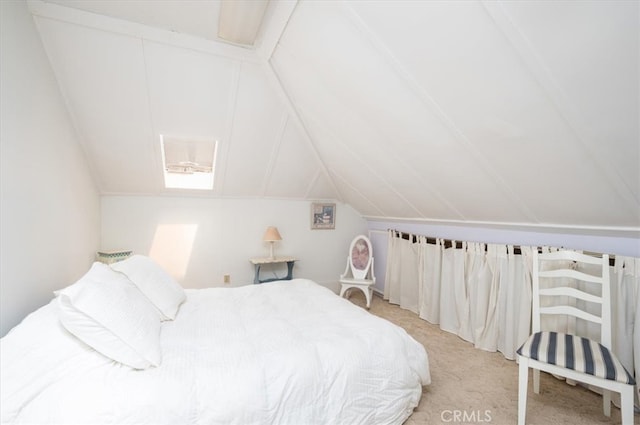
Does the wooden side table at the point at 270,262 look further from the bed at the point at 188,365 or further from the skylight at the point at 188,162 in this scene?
the bed at the point at 188,365

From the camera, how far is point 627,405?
1423mm

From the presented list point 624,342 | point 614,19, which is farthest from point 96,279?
point 624,342

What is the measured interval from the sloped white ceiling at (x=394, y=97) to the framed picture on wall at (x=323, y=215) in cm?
98

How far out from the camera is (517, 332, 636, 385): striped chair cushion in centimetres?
150

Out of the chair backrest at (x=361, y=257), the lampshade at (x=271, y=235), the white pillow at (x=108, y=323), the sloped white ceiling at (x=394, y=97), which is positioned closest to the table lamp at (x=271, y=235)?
the lampshade at (x=271, y=235)

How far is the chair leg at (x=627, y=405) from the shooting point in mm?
1407

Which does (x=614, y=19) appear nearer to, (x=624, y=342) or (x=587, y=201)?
(x=587, y=201)

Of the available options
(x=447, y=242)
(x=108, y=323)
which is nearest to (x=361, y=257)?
(x=447, y=242)

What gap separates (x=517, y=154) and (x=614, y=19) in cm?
88

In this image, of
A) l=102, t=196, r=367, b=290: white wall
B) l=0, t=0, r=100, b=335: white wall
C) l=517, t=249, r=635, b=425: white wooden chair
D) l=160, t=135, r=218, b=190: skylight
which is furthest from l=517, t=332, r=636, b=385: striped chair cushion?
l=160, t=135, r=218, b=190: skylight

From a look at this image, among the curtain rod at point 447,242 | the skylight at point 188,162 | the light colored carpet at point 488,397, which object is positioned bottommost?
the light colored carpet at point 488,397

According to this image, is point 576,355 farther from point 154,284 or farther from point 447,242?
point 154,284

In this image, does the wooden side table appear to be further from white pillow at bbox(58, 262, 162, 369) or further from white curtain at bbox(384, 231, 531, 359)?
white pillow at bbox(58, 262, 162, 369)

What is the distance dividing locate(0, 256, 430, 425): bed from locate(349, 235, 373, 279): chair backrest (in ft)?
6.89
